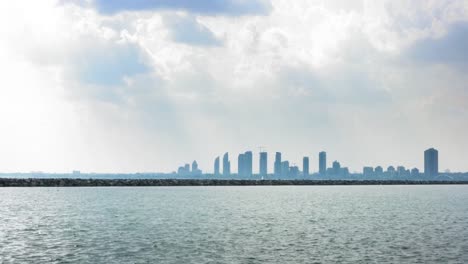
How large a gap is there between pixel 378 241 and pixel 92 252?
24.4 metres

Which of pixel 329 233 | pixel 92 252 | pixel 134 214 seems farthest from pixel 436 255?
pixel 134 214

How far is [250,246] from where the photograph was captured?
1676 inches

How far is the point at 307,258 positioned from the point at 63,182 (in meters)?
175

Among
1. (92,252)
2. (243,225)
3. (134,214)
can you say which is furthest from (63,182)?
(92,252)

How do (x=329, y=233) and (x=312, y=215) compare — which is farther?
(x=312, y=215)

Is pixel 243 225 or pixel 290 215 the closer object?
pixel 243 225

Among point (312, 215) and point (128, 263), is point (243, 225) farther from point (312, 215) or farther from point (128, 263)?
point (128, 263)

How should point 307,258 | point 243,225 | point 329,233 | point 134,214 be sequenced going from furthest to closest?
1. point 134,214
2. point 243,225
3. point 329,233
4. point 307,258

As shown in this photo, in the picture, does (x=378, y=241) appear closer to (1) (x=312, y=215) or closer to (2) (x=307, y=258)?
(2) (x=307, y=258)

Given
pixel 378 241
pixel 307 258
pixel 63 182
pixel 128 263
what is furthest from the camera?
pixel 63 182

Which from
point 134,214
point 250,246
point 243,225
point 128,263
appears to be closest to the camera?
point 128,263

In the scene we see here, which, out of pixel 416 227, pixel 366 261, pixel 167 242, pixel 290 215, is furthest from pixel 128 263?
pixel 290 215

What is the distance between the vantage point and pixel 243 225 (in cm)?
5906

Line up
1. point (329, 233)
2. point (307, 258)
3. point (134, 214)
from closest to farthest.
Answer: point (307, 258) < point (329, 233) < point (134, 214)
